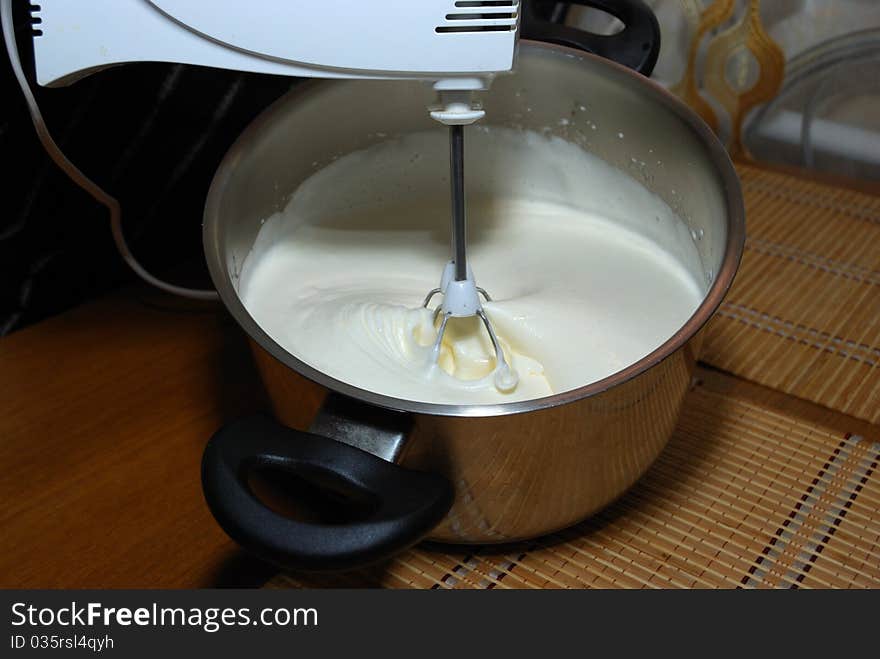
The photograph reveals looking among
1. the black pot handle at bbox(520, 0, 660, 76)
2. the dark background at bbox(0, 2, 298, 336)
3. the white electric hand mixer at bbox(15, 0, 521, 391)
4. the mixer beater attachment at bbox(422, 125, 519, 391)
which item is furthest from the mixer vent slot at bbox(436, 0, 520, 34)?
the dark background at bbox(0, 2, 298, 336)

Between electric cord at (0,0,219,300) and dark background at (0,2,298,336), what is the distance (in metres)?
0.02

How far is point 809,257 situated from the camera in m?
0.81

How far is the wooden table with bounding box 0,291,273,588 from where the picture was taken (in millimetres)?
567

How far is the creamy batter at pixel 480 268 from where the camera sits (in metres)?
0.60

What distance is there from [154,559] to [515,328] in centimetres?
27

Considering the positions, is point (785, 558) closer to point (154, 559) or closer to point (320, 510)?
point (320, 510)

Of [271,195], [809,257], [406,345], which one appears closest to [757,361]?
[809,257]

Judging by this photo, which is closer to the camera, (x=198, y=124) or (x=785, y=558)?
(x=785, y=558)

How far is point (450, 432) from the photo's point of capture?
1.46 feet

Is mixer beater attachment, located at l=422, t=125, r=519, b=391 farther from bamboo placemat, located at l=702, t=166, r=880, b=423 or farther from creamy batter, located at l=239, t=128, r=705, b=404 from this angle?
bamboo placemat, located at l=702, t=166, r=880, b=423

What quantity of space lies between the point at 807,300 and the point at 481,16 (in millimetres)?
425

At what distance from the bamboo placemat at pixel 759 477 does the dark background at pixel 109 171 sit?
370 mm

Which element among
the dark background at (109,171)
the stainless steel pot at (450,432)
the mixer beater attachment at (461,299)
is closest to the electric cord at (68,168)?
the dark background at (109,171)

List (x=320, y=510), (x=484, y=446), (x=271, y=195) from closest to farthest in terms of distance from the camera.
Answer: (x=484, y=446) → (x=320, y=510) → (x=271, y=195)
